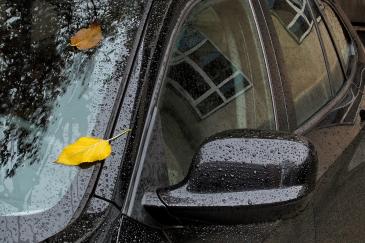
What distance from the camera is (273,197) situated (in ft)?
6.81

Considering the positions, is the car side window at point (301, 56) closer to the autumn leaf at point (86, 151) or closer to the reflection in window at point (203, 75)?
the reflection in window at point (203, 75)

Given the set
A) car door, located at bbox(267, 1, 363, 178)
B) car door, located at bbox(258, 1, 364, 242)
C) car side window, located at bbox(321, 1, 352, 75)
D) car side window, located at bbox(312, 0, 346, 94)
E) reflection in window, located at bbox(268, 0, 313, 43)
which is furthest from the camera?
car side window, located at bbox(321, 1, 352, 75)

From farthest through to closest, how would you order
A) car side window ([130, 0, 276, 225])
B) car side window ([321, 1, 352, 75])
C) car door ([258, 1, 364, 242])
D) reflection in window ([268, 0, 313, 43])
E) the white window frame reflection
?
car side window ([321, 1, 352, 75]) → reflection in window ([268, 0, 313, 43]) → car door ([258, 1, 364, 242]) → the white window frame reflection → car side window ([130, 0, 276, 225])

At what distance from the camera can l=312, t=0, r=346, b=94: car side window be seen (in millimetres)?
3498

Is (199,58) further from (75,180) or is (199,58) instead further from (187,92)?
(75,180)

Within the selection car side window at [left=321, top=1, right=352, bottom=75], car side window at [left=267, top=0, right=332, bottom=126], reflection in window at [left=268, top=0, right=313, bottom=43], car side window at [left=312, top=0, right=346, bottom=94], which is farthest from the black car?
car side window at [left=321, top=1, right=352, bottom=75]

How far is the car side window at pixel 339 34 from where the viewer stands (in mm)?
3746

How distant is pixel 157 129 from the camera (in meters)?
2.18

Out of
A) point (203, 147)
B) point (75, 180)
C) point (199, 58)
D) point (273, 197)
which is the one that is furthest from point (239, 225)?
point (199, 58)

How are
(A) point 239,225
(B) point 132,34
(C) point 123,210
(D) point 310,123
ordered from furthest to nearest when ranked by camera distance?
(D) point 310,123
(B) point 132,34
(A) point 239,225
(C) point 123,210

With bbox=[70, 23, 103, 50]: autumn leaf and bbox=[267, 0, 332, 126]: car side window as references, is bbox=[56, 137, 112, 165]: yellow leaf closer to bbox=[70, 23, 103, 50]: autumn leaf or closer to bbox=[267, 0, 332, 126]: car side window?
bbox=[70, 23, 103, 50]: autumn leaf

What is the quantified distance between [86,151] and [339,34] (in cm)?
220

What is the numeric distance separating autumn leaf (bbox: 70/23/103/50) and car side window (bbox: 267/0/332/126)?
899 mm

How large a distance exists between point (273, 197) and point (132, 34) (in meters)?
0.63
